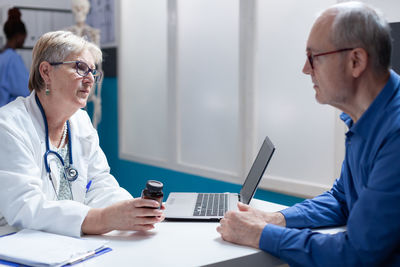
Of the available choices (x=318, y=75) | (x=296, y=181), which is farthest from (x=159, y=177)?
(x=318, y=75)

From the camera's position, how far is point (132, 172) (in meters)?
4.30

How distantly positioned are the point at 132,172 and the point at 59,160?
268 centimetres

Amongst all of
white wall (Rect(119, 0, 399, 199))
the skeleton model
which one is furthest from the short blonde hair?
the skeleton model

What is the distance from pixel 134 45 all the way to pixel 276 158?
202 cm

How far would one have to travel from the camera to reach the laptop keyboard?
5.03ft

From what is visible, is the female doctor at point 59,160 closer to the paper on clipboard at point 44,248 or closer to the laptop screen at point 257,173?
the paper on clipboard at point 44,248

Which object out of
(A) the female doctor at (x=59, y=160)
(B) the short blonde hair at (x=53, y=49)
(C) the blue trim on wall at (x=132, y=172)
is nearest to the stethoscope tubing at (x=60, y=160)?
(A) the female doctor at (x=59, y=160)

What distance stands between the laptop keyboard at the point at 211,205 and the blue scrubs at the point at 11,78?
279 centimetres

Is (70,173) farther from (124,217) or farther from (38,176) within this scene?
(124,217)

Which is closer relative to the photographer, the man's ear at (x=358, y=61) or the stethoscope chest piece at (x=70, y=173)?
the man's ear at (x=358, y=61)

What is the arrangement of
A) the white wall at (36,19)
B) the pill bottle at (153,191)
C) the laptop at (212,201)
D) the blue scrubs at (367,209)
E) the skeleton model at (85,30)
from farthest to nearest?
the white wall at (36,19) → the skeleton model at (85,30) → the laptop at (212,201) → the pill bottle at (153,191) → the blue scrubs at (367,209)

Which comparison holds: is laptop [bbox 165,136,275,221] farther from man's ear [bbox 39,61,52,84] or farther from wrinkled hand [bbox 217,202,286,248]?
man's ear [bbox 39,61,52,84]

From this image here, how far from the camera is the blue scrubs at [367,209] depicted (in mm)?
1019

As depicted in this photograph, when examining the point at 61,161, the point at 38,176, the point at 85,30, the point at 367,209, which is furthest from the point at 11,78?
the point at 367,209
